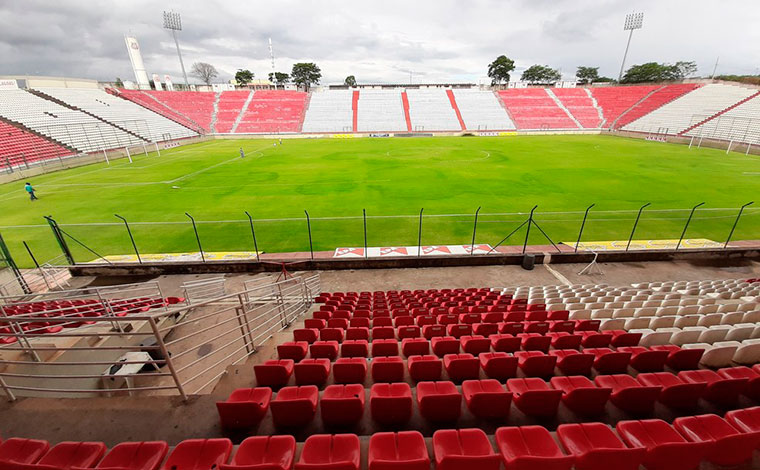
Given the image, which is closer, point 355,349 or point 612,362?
point 612,362

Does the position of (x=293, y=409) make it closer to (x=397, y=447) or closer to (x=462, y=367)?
(x=397, y=447)

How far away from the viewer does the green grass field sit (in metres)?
16.0

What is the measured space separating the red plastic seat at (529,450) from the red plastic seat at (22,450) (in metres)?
4.82

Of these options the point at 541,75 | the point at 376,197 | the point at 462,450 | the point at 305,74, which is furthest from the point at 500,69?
the point at 462,450

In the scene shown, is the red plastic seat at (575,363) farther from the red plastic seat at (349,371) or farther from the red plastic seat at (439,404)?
the red plastic seat at (349,371)

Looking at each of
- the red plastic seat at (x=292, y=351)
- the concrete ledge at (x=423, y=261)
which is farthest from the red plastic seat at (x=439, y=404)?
the concrete ledge at (x=423, y=261)

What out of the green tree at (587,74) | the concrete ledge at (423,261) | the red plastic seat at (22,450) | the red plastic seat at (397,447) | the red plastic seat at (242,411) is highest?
the green tree at (587,74)

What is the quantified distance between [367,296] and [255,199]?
50.3 ft

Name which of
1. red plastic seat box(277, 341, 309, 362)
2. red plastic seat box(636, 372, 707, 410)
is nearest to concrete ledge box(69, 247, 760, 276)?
red plastic seat box(277, 341, 309, 362)

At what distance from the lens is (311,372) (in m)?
4.89

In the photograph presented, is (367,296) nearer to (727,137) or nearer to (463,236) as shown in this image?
(463,236)

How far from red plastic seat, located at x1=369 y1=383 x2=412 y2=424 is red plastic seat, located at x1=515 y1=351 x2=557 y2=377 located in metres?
2.24

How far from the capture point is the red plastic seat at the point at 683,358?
200 inches

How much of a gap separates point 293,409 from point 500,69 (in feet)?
446
